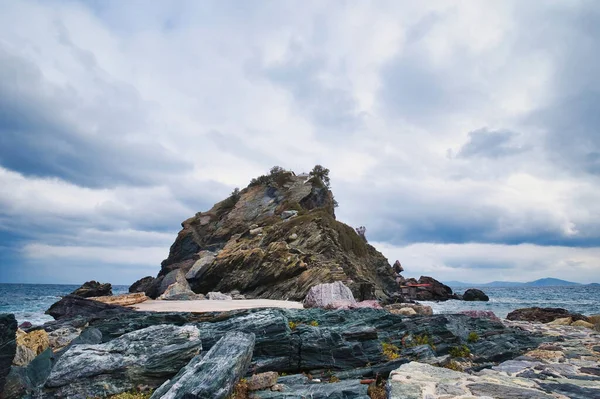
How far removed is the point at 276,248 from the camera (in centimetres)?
3925

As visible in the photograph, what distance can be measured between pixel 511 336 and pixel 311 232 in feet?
95.4

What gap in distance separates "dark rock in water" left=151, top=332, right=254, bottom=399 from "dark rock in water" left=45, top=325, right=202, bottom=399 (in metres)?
1.17

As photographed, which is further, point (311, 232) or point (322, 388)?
point (311, 232)

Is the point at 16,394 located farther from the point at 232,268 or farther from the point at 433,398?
the point at 232,268

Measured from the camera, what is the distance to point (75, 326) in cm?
1644

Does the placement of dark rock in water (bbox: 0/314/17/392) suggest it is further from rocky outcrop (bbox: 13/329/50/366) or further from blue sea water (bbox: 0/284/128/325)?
blue sea water (bbox: 0/284/128/325)

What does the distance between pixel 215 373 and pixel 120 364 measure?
304 centimetres

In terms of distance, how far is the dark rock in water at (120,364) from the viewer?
30.8 feet

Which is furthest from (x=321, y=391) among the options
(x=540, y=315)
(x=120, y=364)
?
(x=540, y=315)

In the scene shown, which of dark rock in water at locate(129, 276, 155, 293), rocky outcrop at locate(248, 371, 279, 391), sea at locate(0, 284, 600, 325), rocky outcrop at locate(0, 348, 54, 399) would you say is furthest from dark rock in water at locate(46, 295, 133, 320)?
dark rock in water at locate(129, 276, 155, 293)

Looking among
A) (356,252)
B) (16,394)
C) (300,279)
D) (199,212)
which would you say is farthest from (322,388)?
(199,212)

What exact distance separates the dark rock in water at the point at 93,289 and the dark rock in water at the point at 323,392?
→ 4060 centimetres

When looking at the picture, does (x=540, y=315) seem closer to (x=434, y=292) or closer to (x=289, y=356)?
(x=289, y=356)

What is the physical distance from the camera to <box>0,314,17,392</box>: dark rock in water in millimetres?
9463
